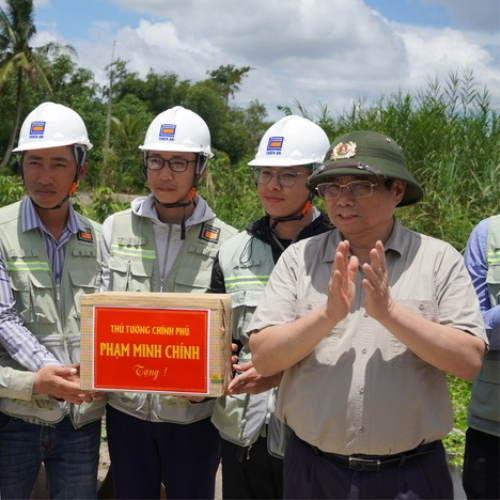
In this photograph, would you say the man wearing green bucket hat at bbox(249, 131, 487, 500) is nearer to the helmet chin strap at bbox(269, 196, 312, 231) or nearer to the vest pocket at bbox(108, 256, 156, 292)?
the helmet chin strap at bbox(269, 196, 312, 231)

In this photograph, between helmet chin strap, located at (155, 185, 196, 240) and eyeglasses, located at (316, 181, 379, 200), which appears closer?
eyeglasses, located at (316, 181, 379, 200)

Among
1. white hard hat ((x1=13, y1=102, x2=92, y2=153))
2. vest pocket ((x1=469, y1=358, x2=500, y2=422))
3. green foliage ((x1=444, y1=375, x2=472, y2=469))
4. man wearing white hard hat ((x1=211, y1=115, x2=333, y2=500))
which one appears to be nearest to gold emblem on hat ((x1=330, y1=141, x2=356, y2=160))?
man wearing white hard hat ((x1=211, y1=115, x2=333, y2=500))

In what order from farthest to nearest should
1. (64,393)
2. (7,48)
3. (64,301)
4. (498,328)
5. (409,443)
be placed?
(7,48), (64,301), (64,393), (498,328), (409,443)

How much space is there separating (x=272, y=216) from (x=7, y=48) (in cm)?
4225

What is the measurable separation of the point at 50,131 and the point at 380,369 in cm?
195

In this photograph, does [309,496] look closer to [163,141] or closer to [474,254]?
[474,254]

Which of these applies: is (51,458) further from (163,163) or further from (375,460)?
(375,460)

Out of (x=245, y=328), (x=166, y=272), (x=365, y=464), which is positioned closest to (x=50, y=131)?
(x=166, y=272)

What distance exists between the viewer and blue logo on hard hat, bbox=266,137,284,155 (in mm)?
3539

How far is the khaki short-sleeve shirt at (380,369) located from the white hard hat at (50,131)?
1414mm

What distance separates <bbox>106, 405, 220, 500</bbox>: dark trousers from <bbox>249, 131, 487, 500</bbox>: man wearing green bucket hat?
2.74ft

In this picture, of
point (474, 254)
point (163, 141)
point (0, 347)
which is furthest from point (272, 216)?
point (0, 347)

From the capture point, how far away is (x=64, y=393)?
124 inches

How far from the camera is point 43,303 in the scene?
333cm
